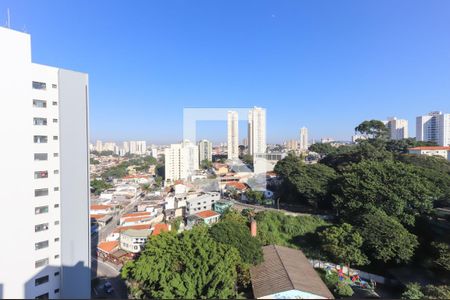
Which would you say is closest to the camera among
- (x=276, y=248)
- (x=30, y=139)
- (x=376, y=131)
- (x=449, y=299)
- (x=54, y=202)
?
(x=449, y=299)

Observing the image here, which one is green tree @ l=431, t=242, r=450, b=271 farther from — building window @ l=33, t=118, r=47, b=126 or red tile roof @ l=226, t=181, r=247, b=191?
red tile roof @ l=226, t=181, r=247, b=191

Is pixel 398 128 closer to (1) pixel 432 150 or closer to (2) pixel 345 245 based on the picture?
(1) pixel 432 150

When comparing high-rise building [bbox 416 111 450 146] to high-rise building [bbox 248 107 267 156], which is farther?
high-rise building [bbox 416 111 450 146]

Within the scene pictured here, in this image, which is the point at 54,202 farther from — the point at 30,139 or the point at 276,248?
the point at 276,248

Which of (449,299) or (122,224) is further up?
(449,299)

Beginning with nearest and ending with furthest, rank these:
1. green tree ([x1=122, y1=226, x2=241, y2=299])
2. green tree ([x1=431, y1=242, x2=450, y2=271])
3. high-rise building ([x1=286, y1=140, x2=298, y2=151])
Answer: green tree ([x1=122, y1=226, x2=241, y2=299]) < green tree ([x1=431, y1=242, x2=450, y2=271]) < high-rise building ([x1=286, y1=140, x2=298, y2=151])

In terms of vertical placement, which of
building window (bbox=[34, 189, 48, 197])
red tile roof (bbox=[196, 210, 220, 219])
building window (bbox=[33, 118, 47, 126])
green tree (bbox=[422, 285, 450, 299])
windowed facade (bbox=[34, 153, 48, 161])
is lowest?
red tile roof (bbox=[196, 210, 220, 219])

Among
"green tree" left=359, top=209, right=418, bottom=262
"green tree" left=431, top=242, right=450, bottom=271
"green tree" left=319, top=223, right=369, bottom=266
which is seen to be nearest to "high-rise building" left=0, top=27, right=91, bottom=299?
"green tree" left=319, top=223, right=369, bottom=266

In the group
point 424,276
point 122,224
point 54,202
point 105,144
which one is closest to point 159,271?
point 54,202
